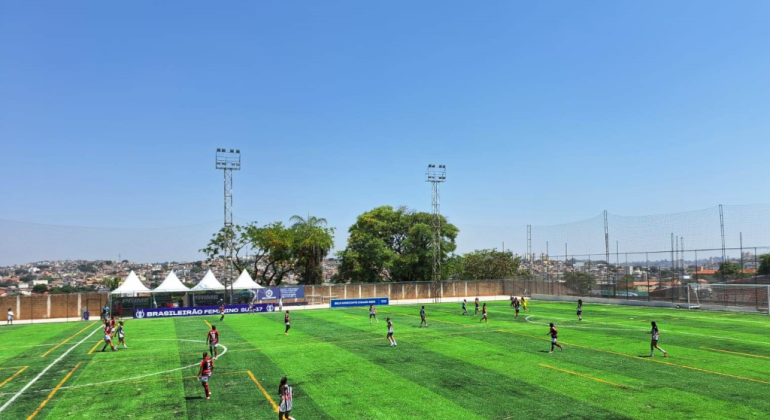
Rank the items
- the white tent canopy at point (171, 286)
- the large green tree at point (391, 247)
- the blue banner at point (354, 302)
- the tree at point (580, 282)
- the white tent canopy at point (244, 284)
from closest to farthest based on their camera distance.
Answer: the white tent canopy at point (171, 286), the blue banner at point (354, 302), the white tent canopy at point (244, 284), the tree at point (580, 282), the large green tree at point (391, 247)

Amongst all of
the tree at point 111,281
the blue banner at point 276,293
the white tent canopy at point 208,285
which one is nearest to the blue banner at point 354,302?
the blue banner at point 276,293

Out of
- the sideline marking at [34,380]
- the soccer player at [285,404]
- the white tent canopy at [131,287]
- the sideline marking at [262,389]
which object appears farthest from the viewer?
the white tent canopy at [131,287]

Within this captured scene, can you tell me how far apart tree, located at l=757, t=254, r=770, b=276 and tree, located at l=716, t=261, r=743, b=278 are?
2976 millimetres

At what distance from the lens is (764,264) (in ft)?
201

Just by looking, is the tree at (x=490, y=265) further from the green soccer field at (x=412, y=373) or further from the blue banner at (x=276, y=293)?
the green soccer field at (x=412, y=373)

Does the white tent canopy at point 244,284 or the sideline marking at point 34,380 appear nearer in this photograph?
the sideline marking at point 34,380

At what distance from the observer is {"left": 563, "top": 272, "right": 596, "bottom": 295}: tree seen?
71863 millimetres

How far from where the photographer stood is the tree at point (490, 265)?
328 feet

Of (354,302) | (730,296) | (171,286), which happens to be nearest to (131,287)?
(171,286)

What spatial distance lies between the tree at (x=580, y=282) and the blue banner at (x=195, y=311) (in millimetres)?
41009

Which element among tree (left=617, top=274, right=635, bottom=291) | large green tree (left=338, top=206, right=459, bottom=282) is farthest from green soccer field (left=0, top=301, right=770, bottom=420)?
large green tree (left=338, top=206, right=459, bottom=282)

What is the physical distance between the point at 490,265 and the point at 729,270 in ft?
152

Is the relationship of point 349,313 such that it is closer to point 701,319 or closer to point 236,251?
point 701,319

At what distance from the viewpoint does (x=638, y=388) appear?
21109 mm
